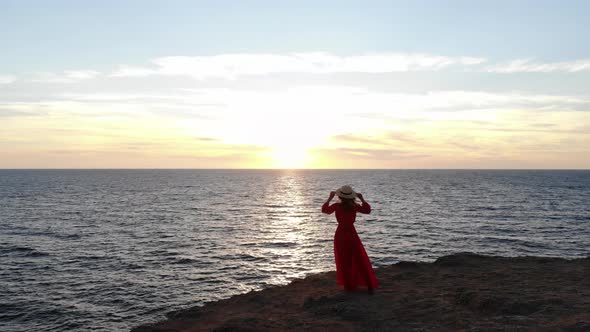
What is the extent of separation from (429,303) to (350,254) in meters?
2.52

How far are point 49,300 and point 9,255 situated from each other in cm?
1312

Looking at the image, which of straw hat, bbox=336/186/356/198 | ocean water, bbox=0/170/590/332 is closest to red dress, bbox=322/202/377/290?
straw hat, bbox=336/186/356/198

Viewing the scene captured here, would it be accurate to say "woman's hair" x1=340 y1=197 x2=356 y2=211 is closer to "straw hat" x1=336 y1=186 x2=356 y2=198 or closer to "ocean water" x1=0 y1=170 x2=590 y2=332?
"straw hat" x1=336 y1=186 x2=356 y2=198

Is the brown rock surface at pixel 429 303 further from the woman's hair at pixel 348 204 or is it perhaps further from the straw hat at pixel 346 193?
the straw hat at pixel 346 193

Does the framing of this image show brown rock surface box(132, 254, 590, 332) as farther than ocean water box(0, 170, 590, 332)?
No

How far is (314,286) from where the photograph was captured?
14008 millimetres

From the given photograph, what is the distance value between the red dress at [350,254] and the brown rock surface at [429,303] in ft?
1.42

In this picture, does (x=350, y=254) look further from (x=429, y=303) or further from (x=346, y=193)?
(x=429, y=303)

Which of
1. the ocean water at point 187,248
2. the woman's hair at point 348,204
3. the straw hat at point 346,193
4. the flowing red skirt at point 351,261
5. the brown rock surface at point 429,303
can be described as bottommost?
the ocean water at point 187,248

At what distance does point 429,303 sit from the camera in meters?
11.0

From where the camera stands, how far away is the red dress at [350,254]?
1212cm

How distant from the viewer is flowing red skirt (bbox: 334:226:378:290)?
477 inches

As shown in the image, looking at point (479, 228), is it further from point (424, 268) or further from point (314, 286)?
point (314, 286)

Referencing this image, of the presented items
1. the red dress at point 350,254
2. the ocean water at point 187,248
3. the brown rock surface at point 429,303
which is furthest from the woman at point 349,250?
the ocean water at point 187,248
